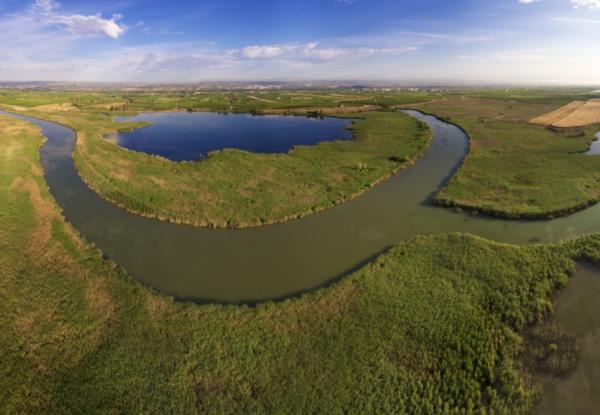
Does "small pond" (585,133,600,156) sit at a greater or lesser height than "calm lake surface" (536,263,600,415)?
greater

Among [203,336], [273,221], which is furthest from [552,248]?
[203,336]

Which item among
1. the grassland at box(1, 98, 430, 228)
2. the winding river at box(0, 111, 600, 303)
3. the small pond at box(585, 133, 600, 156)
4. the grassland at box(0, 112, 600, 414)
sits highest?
the small pond at box(585, 133, 600, 156)

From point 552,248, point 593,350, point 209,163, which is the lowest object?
point 593,350

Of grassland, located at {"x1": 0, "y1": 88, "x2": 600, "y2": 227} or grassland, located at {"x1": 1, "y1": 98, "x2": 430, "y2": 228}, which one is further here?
grassland, located at {"x1": 1, "y1": 98, "x2": 430, "y2": 228}

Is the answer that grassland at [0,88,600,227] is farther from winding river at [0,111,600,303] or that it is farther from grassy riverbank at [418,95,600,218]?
winding river at [0,111,600,303]

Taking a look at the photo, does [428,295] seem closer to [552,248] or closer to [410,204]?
[552,248]

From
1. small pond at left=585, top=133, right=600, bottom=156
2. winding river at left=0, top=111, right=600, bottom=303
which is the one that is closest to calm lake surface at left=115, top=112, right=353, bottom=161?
winding river at left=0, top=111, right=600, bottom=303

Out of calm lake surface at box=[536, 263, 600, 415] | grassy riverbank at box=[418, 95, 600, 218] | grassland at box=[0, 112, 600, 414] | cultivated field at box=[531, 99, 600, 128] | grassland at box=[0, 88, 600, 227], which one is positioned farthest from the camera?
cultivated field at box=[531, 99, 600, 128]
